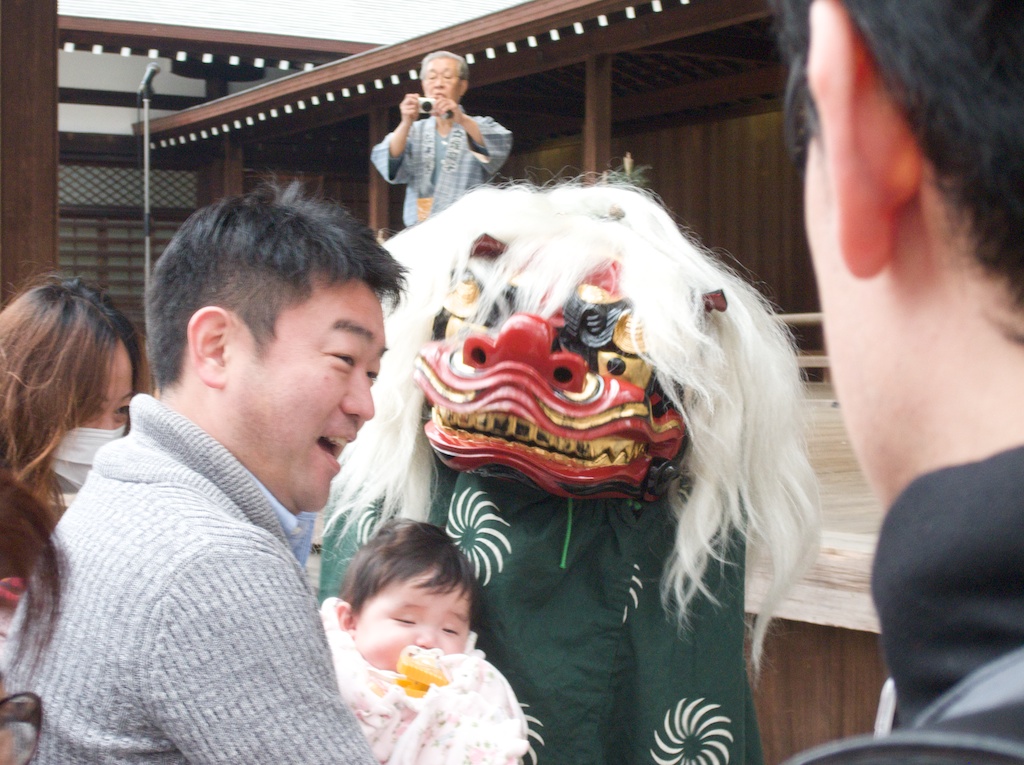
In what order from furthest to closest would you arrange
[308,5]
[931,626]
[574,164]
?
1. [574,164]
2. [308,5]
3. [931,626]

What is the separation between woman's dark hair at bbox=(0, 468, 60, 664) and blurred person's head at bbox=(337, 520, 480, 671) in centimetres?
96

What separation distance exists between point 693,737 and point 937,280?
1.50 m

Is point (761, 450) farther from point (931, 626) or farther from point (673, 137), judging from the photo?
point (673, 137)

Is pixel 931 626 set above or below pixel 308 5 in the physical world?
below

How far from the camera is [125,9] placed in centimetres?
841

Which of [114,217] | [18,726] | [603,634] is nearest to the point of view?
[18,726]

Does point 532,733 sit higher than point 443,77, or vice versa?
point 443,77

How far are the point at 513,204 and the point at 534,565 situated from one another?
0.69 meters

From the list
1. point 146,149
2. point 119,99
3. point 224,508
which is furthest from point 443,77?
point 119,99

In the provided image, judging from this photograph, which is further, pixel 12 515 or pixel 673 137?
pixel 673 137

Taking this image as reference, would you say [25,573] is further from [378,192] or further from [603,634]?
[378,192]

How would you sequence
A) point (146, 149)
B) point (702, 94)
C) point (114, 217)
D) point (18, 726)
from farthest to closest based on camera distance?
point (114, 217) → point (146, 149) → point (702, 94) → point (18, 726)

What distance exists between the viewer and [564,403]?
5.70 feet

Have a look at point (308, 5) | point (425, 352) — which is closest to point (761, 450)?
point (425, 352)
